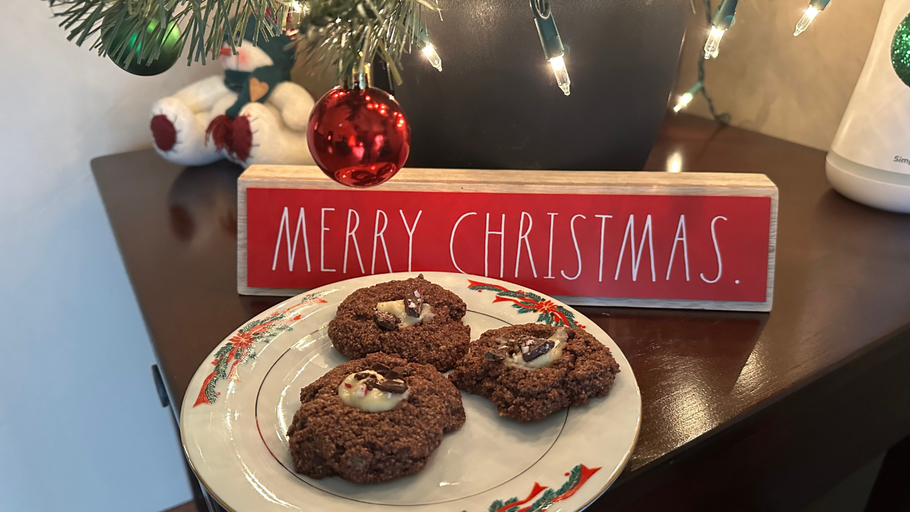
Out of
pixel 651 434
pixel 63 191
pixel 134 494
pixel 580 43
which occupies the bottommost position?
pixel 134 494

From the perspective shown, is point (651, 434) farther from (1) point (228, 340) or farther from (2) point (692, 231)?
(1) point (228, 340)

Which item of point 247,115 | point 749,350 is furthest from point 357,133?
point 247,115

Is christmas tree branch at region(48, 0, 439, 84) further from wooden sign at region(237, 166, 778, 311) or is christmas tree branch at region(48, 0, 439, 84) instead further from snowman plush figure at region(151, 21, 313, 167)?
snowman plush figure at region(151, 21, 313, 167)

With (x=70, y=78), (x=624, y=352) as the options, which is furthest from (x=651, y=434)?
(x=70, y=78)

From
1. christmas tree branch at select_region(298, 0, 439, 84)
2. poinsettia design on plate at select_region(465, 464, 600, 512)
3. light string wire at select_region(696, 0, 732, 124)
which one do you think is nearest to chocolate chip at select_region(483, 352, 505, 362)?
poinsettia design on plate at select_region(465, 464, 600, 512)

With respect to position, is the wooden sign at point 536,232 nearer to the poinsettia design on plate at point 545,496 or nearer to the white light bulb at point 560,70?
the white light bulb at point 560,70
